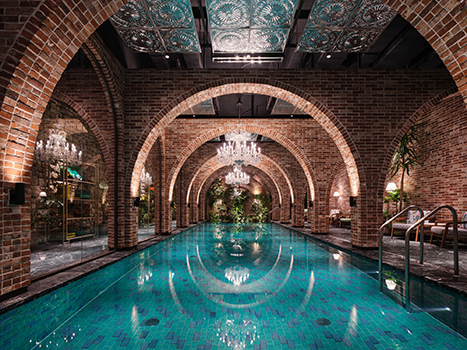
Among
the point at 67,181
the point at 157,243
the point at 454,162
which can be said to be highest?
the point at 454,162

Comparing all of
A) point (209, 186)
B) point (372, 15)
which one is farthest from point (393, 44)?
point (209, 186)

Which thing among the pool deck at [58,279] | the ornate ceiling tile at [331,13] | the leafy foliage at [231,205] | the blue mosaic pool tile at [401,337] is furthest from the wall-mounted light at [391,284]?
the leafy foliage at [231,205]

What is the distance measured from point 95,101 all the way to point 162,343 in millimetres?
5696

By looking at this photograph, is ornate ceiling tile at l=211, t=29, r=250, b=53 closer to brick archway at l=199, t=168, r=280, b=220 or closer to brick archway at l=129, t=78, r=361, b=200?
brick archway at l=129, t=78, r=361, b=200

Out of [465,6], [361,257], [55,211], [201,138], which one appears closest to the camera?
[465,6]

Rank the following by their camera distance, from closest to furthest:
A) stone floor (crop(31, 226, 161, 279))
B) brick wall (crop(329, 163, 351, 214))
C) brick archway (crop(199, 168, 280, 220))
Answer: stone floor (crop(31, 226, 161, 279)), brick wall (crop(329, 163, 351, 214)), brick archway (crop(199, 168, 280, 220))

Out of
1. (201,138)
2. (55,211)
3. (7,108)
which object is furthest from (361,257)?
(201,138)

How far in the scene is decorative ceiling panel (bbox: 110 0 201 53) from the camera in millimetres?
4395

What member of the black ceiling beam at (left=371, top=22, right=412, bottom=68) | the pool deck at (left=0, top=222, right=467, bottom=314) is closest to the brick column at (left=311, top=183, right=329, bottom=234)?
the pool deck at (left=0, top=222, right=467, bottom=314)

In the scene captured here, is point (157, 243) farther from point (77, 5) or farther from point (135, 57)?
point (77, 5)

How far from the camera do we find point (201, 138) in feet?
37.0

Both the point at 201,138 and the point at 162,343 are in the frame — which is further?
the point at 201,138

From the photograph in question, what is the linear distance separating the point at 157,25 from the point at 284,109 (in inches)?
229

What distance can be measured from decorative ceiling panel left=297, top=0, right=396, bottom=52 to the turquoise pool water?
427 cm
